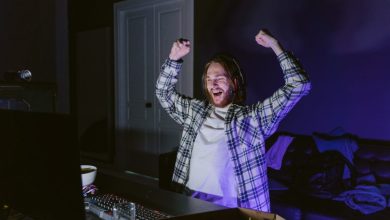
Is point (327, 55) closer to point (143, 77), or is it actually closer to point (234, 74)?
point (234, 74)

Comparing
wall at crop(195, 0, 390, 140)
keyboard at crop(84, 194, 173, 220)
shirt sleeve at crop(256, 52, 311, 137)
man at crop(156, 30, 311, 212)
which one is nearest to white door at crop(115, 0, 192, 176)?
wall at crop(195, 0, 390, 140)

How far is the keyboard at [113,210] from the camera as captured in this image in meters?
1.18

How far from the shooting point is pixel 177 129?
5270 millimetres

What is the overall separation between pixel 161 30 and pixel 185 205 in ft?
14.5

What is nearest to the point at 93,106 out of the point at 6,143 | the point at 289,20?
the point at 289,20

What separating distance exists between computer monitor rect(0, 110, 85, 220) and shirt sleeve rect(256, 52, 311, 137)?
3.95 ft

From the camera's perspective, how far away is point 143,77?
5.77m

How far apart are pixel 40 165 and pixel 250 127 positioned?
1238 mm

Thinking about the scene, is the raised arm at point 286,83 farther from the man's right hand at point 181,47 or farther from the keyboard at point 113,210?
the keyboard at point 113,210

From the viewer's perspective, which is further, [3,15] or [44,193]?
[3,15]

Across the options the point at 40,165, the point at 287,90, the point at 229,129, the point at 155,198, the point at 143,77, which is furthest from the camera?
the point at 143,77

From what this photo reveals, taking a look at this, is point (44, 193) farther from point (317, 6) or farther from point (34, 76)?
point (34, 76)

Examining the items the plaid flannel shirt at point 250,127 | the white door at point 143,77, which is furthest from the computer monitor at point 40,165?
the white door at point 143,77

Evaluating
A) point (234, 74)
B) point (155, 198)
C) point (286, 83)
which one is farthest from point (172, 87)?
point (155, 198)
